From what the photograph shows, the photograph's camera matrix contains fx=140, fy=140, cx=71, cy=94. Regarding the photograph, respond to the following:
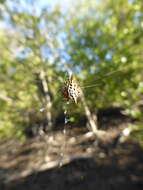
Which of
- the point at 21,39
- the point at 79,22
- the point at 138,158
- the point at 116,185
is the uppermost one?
the point at 79,22

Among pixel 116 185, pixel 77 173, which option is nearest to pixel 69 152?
pixel 77 173

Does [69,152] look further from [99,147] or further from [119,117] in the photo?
[119,117]

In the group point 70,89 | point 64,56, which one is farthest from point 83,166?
point 70,89

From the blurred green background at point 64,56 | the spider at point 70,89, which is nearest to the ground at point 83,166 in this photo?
the blurred green background at point 64,56

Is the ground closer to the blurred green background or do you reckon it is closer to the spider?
the blurred green background

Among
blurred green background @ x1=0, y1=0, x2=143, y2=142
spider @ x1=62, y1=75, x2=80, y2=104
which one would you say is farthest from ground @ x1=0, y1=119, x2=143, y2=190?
spider @ x1=62, y1=75, x2=80, y2=104

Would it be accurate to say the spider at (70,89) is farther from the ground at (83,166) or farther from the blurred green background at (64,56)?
the ground at (83,166)
